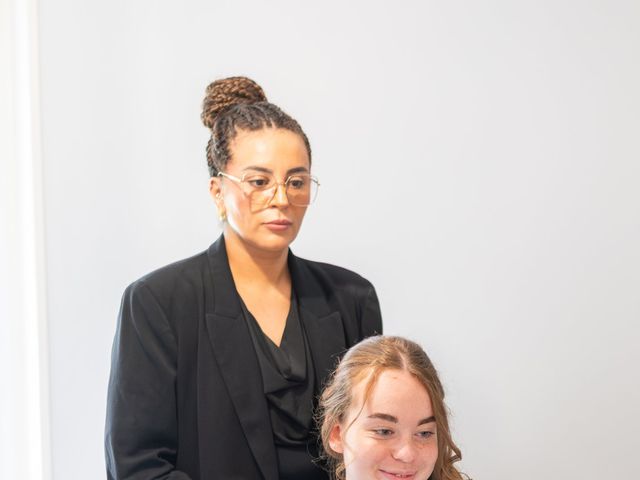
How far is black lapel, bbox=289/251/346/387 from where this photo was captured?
1525mm

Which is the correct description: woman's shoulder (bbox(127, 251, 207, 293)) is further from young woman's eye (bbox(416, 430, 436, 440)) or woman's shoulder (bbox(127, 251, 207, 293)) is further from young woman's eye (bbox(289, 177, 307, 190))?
young woman's eye (bbox(416, 430, 436, 440))

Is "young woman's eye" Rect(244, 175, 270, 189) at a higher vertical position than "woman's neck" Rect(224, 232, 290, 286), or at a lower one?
higher

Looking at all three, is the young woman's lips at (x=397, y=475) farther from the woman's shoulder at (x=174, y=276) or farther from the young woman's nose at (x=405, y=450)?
the woman's shoulder at (x=174, y=276)

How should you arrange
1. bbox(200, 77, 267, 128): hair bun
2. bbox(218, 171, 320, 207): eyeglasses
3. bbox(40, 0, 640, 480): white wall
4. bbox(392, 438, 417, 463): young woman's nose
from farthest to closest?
bbox(40, 0, 640, 480): white wall, bbox(200, 77, 267, 128): hair bun, bbox(218, 171, 320, 207): eyeglasses, bbox(392, 438, 417, 463): young woman's nose

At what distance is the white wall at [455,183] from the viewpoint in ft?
6.78

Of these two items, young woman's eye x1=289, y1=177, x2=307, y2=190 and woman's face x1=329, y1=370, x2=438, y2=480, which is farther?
young woman's eye x1=289, y1=177, x2=307, y2=190

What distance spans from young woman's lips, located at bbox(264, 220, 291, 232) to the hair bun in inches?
9.6

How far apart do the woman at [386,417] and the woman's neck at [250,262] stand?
0.21 metres

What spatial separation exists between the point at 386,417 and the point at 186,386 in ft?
1.14

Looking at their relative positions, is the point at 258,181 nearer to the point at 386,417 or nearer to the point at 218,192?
the point at 218,192

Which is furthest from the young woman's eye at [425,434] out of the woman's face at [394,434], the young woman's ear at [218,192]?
the young woman's ear at [218,192]

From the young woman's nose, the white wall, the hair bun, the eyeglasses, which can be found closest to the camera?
the young woman's nose

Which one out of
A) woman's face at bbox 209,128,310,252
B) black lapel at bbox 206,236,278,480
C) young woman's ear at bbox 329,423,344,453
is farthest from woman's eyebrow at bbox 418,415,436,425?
woman's face at bbox 209,128,310,252

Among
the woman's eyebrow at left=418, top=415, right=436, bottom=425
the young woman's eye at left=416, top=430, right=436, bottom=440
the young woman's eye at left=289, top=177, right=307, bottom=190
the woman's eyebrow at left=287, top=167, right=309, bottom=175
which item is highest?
the woman's eyebrow at left=287, top=167, right=309, bottom=175
